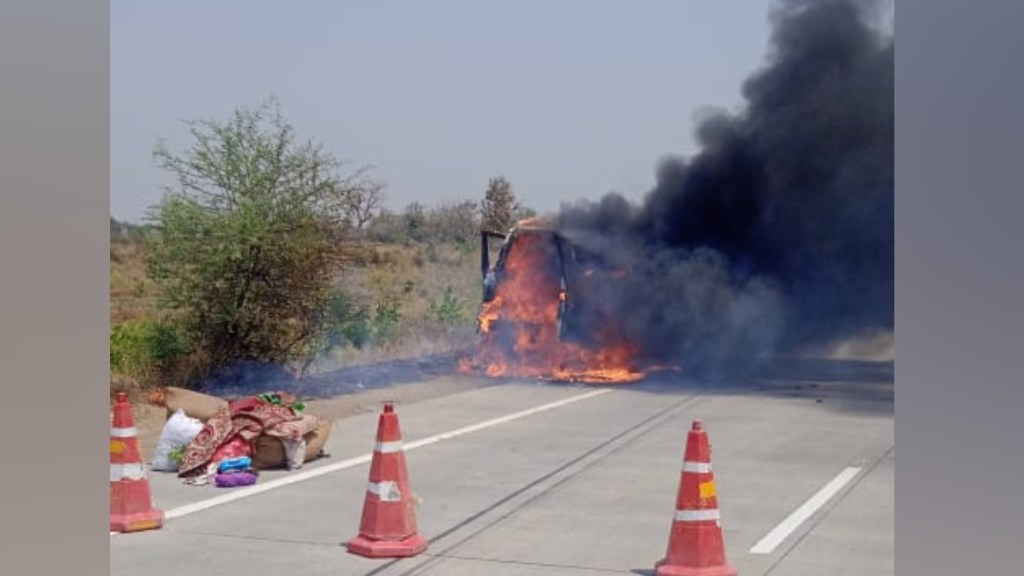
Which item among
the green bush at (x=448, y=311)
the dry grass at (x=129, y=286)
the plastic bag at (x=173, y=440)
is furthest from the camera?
the green bush at (x=448, y=311)

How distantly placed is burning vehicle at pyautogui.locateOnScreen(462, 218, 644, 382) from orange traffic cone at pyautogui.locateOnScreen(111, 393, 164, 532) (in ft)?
22.9

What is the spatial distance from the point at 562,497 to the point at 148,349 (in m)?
5.94

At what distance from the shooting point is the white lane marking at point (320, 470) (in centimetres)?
752

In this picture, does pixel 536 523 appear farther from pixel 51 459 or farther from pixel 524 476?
pixel 51 459

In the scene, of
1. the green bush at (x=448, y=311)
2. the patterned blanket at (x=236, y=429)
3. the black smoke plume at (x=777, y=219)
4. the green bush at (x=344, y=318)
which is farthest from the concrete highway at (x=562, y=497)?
the green bush at (x=448, y=311)

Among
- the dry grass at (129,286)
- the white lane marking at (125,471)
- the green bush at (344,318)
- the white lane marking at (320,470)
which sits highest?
the dry grass at (129,286)

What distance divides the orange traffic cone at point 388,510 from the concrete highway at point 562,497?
9 cm

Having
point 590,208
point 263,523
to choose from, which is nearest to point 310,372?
point 590,208

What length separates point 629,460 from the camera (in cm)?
898

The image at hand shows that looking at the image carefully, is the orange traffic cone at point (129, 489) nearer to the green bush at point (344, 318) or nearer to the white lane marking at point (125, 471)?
the white lane marking at point (125, 471)

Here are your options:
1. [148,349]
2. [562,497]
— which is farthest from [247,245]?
[562,497]

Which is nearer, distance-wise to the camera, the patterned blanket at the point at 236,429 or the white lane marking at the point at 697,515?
the white lane marking at the point at 697,515

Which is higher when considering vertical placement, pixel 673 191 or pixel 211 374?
pixel 673 191

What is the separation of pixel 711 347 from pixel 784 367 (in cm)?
107
